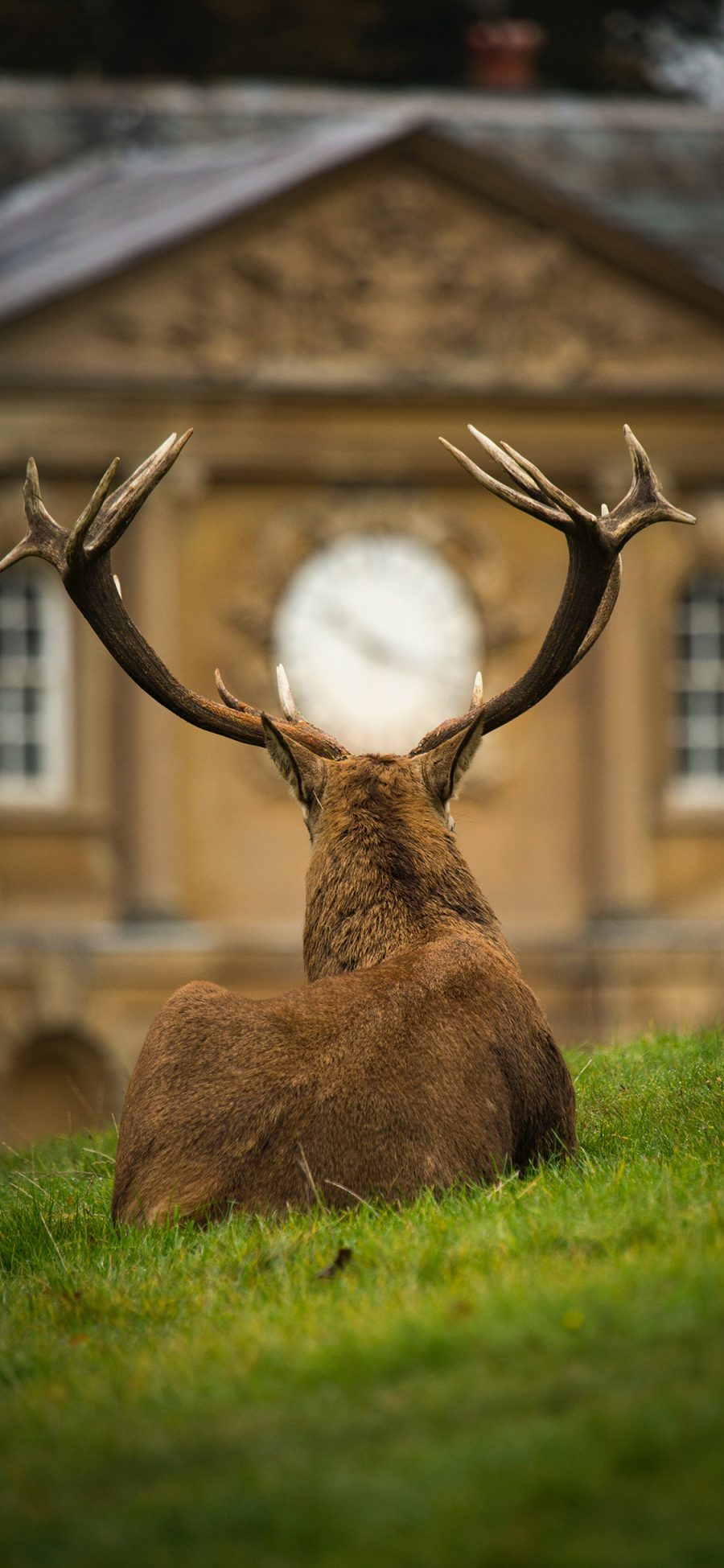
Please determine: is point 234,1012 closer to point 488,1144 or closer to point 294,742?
point 488,1144

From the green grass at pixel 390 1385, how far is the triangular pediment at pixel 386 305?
19003 mm

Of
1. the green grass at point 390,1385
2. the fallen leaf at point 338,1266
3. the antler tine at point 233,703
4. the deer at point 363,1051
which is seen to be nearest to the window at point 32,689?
the antler tine at point 233,703

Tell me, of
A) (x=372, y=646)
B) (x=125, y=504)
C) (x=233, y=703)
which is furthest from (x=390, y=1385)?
(x=372, y=646)

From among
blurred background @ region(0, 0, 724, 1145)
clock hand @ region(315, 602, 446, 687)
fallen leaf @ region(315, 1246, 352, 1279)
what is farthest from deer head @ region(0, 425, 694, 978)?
clock hand @ region(315, 602, 446, 687)

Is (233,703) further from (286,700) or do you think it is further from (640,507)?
(640,507)

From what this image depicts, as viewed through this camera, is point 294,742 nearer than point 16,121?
Yes

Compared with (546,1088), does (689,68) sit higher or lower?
higher

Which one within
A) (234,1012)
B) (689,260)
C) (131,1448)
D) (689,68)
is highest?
(689,68)

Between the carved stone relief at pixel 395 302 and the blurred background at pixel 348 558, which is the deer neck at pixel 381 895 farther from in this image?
the carved stone relief at pixel 395 302

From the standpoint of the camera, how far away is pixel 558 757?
25.0 meters

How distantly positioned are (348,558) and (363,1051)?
19.2m

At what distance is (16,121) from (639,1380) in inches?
1073

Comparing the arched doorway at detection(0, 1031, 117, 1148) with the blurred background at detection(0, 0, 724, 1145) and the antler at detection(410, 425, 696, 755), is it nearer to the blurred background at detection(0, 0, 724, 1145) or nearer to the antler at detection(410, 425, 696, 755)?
the blurred background at detection(0, 0, 724, 1145)

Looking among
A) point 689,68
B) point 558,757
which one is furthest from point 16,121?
point 689,68
